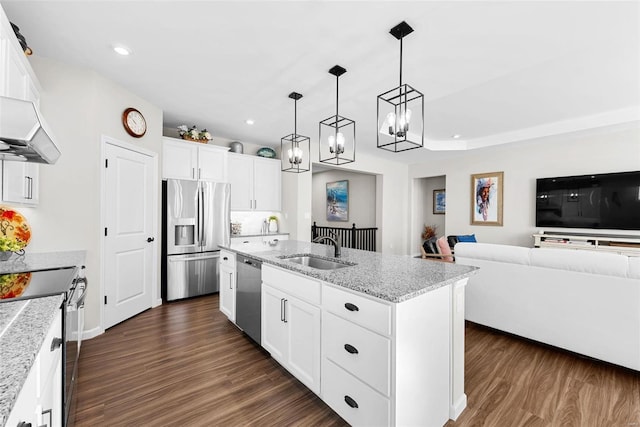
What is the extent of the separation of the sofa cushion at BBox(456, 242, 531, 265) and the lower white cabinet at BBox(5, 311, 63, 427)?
319cm

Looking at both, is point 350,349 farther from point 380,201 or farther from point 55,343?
point 380,201

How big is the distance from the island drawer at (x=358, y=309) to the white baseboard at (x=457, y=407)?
2.86 ft

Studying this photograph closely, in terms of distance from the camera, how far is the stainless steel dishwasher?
2488mm

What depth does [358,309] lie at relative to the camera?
59.9 inches

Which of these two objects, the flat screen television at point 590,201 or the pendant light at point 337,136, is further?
the flat screen television at point 590,201

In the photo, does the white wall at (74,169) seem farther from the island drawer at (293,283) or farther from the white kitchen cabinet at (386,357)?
the white kitchen cabinet at (386,357)

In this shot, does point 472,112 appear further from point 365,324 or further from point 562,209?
point 365,324

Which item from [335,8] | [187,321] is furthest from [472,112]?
[187,321]

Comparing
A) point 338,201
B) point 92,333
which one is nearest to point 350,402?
point 92,333

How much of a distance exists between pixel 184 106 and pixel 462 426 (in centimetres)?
425

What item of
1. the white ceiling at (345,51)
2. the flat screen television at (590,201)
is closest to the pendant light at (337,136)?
the white ceiling at (345,51)

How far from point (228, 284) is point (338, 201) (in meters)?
5.47

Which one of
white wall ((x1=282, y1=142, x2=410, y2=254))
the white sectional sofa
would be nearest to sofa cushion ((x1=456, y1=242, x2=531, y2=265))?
the white sectional sofa

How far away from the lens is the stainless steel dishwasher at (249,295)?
2488 millimetres
